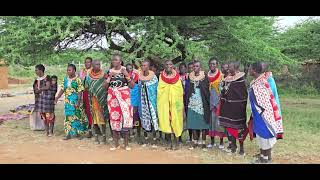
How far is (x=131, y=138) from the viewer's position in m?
7.92

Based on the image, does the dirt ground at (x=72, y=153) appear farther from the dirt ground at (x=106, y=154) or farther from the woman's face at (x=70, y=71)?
the woman's face at (x=70, y=71)

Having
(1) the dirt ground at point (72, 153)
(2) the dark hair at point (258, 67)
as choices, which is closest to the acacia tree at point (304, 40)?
(2) the dark hair at point (258, 67)

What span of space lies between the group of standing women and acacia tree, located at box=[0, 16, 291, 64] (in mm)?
1192

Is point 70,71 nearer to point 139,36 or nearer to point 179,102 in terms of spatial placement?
point 139,36

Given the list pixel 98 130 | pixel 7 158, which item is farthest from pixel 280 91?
pixel 7 158

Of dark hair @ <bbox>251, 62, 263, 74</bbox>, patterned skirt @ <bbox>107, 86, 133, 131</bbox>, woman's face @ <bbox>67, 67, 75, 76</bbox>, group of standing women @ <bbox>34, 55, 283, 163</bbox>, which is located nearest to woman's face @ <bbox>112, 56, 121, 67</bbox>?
group of standing women @ <bbox>34, 55, 283, 163</bbox>

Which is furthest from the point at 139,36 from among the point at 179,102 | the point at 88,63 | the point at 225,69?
the point at 225,69

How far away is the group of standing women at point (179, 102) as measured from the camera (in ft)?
19.4

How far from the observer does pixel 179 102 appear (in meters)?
6.89

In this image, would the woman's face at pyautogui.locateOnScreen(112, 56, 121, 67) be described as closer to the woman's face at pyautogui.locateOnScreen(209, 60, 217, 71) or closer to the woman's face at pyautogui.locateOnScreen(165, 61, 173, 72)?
the woman's face at pyautogui.locateOnScreen(165, 61, 173, 72)

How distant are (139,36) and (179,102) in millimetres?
2389

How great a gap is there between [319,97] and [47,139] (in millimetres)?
15585

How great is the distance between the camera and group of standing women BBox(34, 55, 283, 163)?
19.4ft

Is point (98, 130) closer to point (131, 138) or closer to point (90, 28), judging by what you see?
point (131, 138)
